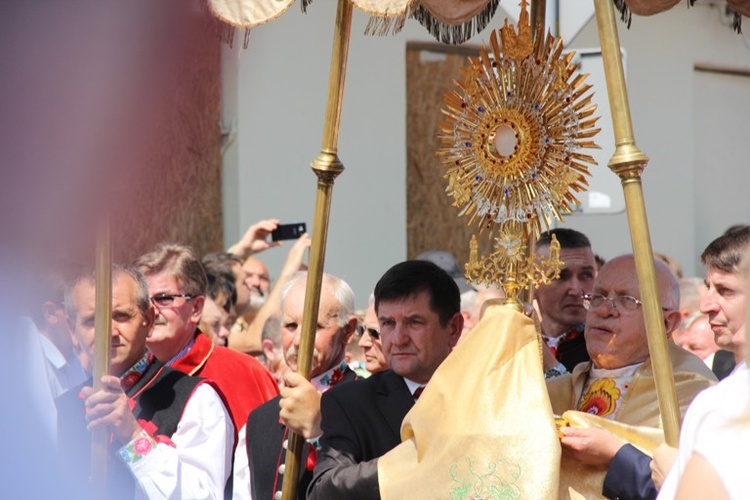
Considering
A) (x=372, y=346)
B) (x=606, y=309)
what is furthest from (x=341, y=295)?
(x=606, y=309)

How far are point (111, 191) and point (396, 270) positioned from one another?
2.11 m

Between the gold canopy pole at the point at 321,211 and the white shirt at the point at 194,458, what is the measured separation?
0.94ft

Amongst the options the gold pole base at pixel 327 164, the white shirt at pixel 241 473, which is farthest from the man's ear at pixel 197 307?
the gold pole base at pixel 327 164

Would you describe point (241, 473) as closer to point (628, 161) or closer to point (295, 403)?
point (295, 403)

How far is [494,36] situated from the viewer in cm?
307

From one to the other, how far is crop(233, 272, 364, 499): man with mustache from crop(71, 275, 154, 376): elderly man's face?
440 mm

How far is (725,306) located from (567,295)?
116 centimetres

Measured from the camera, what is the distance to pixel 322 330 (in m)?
3.92

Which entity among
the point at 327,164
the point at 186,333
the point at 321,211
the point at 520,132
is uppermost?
the point at 520,132

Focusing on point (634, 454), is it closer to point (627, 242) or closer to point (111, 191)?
point (111, 191)

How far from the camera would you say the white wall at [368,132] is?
721 centimetres

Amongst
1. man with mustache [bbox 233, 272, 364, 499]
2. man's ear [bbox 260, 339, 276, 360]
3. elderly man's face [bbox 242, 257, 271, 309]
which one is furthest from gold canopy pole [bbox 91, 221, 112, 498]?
elderly man's face [bbox 242, 257, 271, 309]

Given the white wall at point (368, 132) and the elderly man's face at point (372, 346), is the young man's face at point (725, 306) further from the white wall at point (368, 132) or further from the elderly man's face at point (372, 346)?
the white wall at point (368, 132)

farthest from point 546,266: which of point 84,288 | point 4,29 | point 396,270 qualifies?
point 4,29
